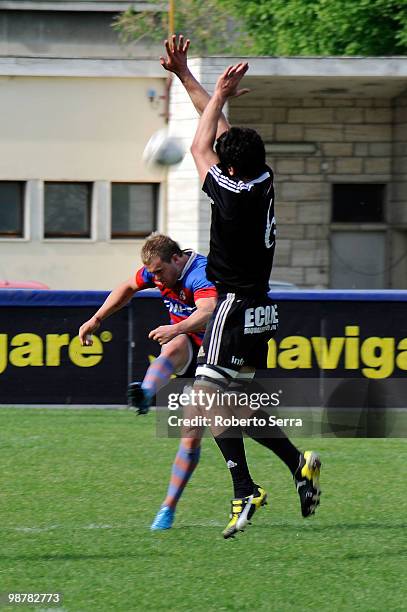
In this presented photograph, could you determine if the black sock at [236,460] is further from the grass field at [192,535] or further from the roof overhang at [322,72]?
the roof overhang at [322,72]

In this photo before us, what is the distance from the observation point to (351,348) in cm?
1315

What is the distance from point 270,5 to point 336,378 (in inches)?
613

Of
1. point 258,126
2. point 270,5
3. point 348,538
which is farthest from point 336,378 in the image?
point 270,5

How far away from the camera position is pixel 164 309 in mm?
13312

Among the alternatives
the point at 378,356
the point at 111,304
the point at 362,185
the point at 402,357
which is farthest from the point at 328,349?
the point at 362,185

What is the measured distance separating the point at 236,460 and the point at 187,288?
1.06 m

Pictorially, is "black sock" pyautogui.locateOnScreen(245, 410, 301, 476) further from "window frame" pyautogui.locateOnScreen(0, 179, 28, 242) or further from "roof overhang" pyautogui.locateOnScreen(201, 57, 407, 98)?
"window frame" pyautogui.locateOnScreen(0, 179, 28, 242)

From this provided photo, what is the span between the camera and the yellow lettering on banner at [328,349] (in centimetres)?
1317

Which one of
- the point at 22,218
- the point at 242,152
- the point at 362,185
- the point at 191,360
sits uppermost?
the point at 242,152

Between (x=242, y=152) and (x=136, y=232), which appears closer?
(x=242, y=152)

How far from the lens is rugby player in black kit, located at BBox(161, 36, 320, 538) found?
6645 mm

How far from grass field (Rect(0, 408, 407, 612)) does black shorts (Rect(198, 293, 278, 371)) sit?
0.98 metres

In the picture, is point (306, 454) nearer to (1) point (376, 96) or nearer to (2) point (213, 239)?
(2) point (213, 239)

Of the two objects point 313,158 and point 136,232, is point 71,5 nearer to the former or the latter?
point 136,232
